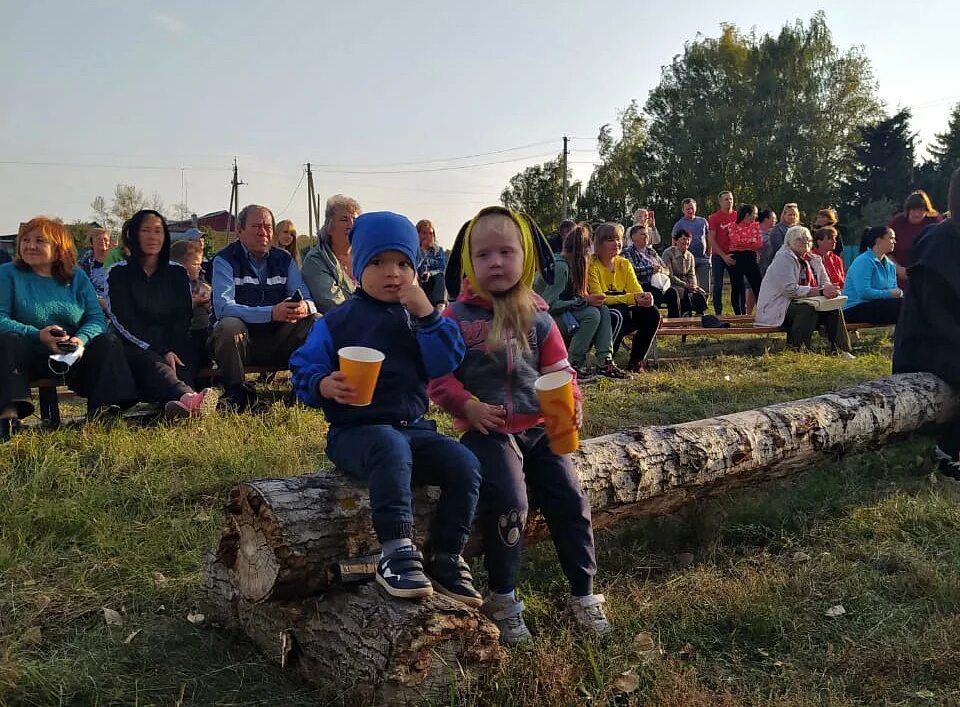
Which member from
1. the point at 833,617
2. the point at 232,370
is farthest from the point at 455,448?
the point at 232,370

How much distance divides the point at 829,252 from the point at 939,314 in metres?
6.00

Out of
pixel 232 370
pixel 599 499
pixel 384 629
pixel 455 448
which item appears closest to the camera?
pixel 384 629

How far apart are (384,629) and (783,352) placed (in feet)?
25.4

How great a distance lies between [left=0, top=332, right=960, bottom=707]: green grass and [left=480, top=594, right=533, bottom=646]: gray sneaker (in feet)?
0.30

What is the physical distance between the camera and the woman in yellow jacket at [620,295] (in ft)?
25.6

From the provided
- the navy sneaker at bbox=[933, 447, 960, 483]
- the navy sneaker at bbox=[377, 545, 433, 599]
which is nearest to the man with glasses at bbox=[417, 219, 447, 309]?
the navy sneaker at bbox=[933, 447, 960, 483]

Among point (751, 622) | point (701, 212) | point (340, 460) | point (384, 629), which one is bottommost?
point (751, 622)

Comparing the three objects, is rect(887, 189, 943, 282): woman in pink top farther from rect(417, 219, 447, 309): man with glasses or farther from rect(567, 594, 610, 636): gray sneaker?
rect(567, 594, 610, 636): gray sneaker

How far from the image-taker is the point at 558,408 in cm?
246

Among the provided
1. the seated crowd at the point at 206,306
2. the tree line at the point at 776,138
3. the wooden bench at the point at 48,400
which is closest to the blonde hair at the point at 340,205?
the seated crowd at the point at 206,306

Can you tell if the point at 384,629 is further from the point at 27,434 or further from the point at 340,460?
the point at 27,434

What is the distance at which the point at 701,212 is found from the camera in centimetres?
3678

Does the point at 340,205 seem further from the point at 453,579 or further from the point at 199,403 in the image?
the point at 453,579

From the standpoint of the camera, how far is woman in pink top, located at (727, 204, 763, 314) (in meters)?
12.0
